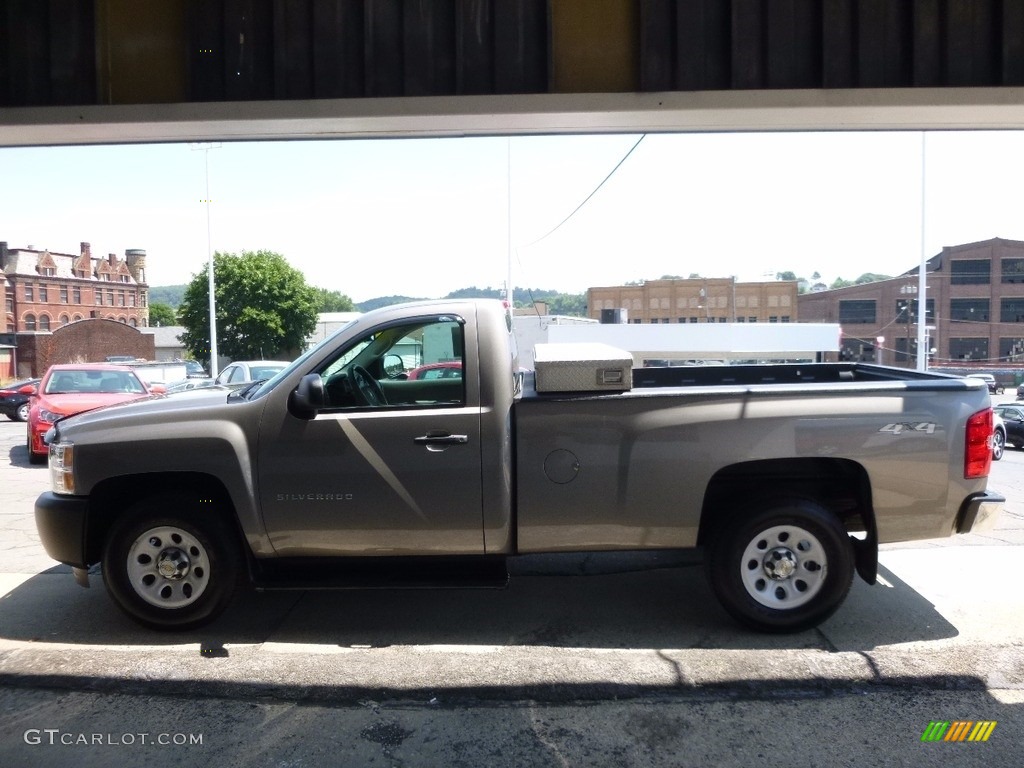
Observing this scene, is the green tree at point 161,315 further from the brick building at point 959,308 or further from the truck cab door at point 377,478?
the truck cab door at point 377,478

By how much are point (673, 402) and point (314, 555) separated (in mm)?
2379

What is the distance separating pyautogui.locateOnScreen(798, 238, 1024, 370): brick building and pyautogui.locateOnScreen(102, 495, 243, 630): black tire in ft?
241

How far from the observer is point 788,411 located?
5.00 m

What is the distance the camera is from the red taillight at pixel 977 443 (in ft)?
16.5

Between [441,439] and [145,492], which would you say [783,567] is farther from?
[145,492]

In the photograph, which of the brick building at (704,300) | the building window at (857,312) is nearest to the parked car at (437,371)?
the brick building at (704,300)

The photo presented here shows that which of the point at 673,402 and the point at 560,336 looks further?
the point at 560,336

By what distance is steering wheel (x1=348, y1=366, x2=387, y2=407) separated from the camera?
5270 mm

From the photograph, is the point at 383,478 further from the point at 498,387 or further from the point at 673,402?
the point at 673,402

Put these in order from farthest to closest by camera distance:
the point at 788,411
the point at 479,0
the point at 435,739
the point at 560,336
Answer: the point at 560,336 < the point at 479,0 < the point at 788,411 < the point at 435,739

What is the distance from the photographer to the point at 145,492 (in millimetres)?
5281

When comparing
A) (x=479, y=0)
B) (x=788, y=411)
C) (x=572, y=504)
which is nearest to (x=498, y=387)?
(x=572, y=504)

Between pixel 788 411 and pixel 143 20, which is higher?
pixel 143 20

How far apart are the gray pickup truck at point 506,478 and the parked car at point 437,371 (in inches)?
2.7
